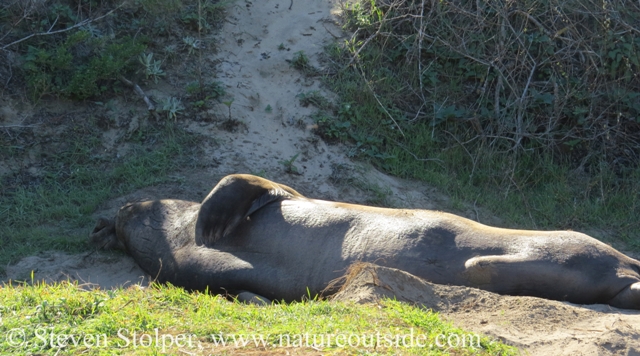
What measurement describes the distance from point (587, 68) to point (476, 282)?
4912 millimetres

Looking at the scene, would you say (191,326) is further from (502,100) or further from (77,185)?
(502,100)

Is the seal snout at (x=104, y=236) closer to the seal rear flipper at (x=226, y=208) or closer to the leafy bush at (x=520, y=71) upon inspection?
the seal rear flipper at (x=226, y=208)

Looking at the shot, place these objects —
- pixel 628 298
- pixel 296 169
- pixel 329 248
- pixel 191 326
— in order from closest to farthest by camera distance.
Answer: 1. pixel 191 326
2. pixel 628 298
3. pixel 329 248
4. pixel 296 169

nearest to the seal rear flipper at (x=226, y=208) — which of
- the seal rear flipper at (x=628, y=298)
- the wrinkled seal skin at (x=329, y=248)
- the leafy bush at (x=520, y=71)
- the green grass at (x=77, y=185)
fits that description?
the wrinkled seal skin at (x=329, y=248)

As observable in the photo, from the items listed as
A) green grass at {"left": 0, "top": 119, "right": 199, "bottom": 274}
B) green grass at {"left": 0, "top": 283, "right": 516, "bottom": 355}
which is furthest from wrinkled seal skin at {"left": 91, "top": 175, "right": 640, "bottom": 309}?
green grass at {"left": 0, "top": 283, "right": 516, "bottom": 355}

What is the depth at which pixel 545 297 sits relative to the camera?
Result: 5.31 meters

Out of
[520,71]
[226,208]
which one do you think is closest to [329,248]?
[226,208]

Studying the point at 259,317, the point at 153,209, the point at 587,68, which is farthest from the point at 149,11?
the point at 259,317

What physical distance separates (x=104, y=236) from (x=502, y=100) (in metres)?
5.11

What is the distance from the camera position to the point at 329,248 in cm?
588

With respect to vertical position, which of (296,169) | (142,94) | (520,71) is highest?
(520,71)

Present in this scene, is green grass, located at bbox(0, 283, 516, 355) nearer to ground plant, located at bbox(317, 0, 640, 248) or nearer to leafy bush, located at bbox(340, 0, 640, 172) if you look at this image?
ground plant, located at bbox(317, 0, 640, 248)

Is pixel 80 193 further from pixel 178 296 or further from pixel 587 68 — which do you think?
pixel 587 68

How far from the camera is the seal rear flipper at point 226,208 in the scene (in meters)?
6.32
